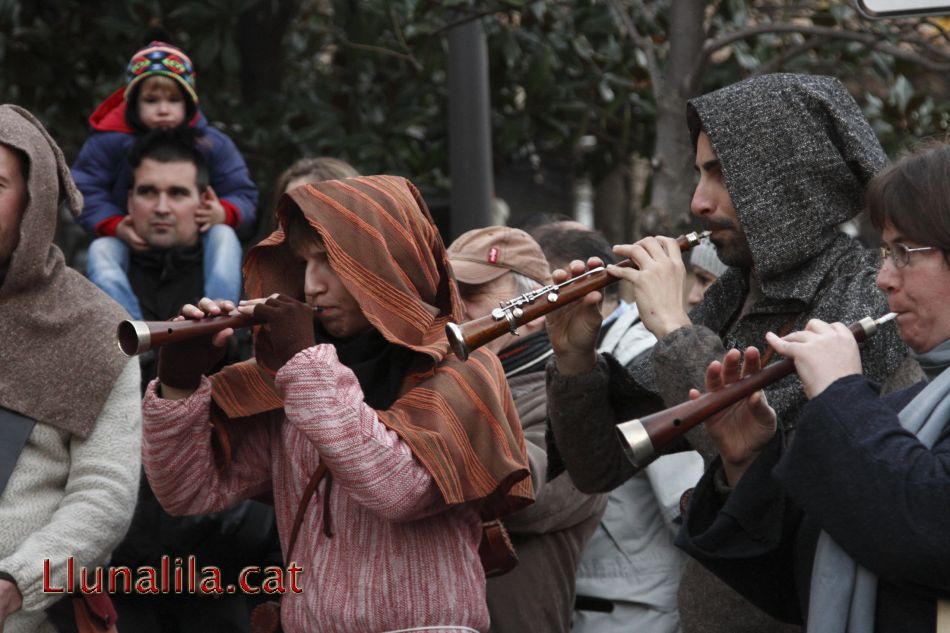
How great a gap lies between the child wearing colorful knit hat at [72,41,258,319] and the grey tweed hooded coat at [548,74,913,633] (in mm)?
1841

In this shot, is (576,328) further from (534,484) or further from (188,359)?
(188,359)

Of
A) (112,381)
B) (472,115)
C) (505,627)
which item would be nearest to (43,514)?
(112,381)

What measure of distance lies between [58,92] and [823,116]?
4.69 meters

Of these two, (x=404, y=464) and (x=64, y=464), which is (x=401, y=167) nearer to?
(x=64, y=464)

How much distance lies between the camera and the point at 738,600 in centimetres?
326

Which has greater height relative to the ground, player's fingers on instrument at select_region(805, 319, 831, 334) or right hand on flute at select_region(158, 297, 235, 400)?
player's fingers on instrument at select_region(805, 319, 831, 334)

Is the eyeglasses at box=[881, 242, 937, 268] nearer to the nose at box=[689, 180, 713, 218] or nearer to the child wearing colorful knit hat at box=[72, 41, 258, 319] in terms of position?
the nose at box=[689, 180, 713, 218]

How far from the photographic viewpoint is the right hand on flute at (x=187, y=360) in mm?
3259

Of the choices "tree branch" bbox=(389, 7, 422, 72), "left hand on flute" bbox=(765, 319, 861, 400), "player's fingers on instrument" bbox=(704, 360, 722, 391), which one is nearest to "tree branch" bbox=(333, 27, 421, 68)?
"tree branch" bbox=(389, 7, 422, 72)

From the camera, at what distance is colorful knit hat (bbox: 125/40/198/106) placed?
526 cm

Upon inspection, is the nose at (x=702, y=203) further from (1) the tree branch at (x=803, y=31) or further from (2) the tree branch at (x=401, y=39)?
(2) the tree branch at (x=401, y=39)

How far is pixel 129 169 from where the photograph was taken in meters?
5.18

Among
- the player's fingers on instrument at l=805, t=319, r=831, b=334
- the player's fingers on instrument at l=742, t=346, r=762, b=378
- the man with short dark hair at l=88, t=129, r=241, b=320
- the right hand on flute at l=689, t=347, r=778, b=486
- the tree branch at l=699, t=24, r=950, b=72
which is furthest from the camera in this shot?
the man with short dark hair at l=88, t=129, r=241, b=320

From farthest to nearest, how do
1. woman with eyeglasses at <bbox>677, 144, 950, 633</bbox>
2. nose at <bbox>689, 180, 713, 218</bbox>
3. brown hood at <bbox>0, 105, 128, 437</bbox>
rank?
brown hood at <bbox>0, 105, 128, 437</bbox> < nose at <bbox>689, 180, 713, 218</bbox> < woman with eyeglasses at <bbox>677, 144, 950, 633</bbox>
